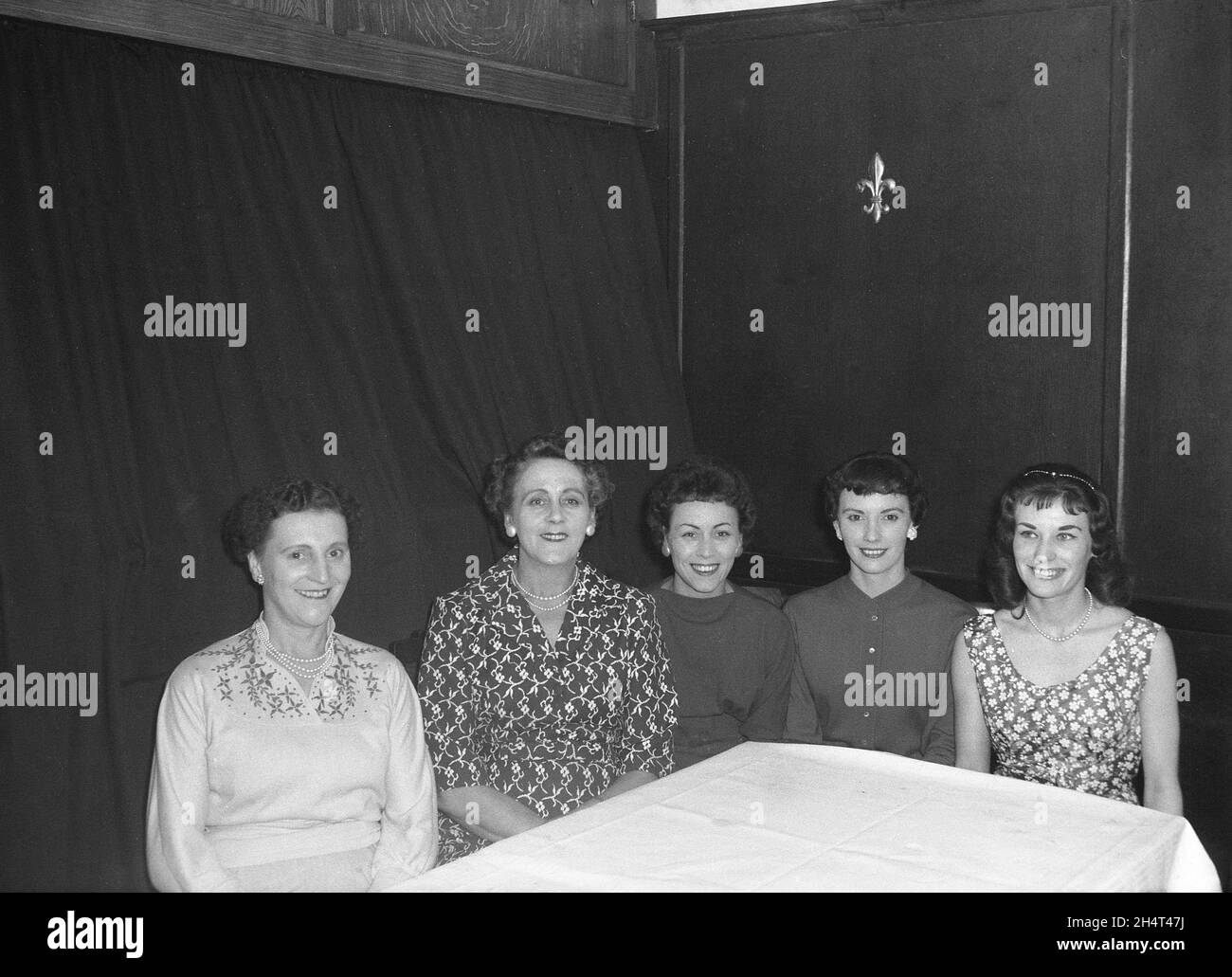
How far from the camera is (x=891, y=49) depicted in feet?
12.2

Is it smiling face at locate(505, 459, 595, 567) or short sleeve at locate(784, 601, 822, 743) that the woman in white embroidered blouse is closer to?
smiling face at locate(505, 459, 595, 567)

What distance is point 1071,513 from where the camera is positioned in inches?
97.1

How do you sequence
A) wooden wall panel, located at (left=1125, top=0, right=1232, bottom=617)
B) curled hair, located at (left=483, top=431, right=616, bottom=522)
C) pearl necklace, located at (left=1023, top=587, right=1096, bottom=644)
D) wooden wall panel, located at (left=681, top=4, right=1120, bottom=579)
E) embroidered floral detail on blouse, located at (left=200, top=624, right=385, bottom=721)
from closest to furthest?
embroidered floral detail on blouse, located at (left=200, top=624, right=385, bottom=721)
pearl necklace, located at (left=1023, top=587, right=1096, bottom=644)
curled hair, located at (left=483, top=431, right=616, bottom=522)
wooden wall panel, located at (left=1125, top=0, right=1232, bottom=617)
wooden wall panel, located at (left=681, top=4, right=1120, bottom=579)

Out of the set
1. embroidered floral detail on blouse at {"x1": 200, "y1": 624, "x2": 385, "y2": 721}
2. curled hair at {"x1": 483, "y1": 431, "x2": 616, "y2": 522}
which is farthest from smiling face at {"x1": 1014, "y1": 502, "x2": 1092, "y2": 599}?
embroidered floral detail on blouse at {"x1": 200, "y1": 624, "x2": 385, "y2": 721}

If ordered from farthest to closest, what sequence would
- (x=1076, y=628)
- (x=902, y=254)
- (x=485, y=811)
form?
(x=902, y=254) < (x=1076, y=628) < (x=485, y=811)

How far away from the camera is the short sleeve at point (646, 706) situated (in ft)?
8.55

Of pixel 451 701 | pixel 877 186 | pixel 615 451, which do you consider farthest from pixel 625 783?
pixel 877 186

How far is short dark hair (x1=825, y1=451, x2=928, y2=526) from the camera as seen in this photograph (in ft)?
9.25

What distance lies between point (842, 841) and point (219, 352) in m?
1.97

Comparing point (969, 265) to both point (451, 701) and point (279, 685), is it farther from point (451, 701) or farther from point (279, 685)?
point (279, 685)

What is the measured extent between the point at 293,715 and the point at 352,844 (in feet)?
0.80

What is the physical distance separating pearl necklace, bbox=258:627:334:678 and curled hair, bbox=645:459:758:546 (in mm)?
971
